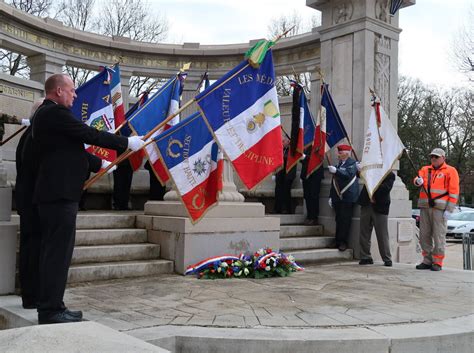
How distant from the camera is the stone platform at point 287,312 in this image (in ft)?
12.4

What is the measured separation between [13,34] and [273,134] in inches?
386

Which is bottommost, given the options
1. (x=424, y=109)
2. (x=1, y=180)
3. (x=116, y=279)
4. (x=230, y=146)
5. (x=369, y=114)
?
(x=116, y=279)

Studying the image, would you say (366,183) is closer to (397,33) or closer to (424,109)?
(397,33)

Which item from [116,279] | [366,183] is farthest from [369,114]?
[116,279]

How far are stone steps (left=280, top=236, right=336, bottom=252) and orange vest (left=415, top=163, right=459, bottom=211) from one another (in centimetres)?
188

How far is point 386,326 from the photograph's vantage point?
4.20 m

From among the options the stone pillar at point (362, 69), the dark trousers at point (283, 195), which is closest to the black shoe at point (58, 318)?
the stone pillar at point (362, 69)

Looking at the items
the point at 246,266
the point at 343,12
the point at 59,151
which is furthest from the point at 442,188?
the point at 59,151

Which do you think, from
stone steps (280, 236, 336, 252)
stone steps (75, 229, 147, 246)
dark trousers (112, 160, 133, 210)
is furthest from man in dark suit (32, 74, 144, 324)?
dark trousers (112, 160, 133, 210)

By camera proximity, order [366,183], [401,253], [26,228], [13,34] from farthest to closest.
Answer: [13,34]
[401,253]
[366,183]
[26,228]

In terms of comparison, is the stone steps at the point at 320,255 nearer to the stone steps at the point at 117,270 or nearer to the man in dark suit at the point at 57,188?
the stone steps at the point at 117,270

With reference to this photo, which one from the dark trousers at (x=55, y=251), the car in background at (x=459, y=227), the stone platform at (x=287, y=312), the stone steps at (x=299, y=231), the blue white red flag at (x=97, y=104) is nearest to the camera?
the stone platform at (x=287, y=312)

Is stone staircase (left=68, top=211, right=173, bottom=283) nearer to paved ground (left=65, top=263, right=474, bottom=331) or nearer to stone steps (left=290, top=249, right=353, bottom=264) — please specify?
paved ground (left=65, top=263, right=474, bottom=331)

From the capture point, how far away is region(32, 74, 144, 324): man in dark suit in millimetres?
3928
